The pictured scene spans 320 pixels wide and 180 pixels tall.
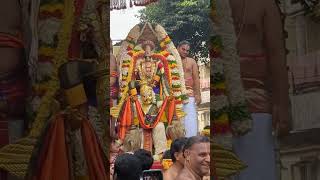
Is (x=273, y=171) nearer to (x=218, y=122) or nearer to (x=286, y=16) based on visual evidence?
(x=218, y=122)

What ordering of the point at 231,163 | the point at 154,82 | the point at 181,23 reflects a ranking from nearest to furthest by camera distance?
the point at 231,163, the point at 154,82, the point at 181,23

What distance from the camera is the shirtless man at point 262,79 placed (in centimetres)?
354

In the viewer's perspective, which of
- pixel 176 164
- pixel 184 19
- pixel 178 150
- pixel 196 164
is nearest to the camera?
pixel 196 164

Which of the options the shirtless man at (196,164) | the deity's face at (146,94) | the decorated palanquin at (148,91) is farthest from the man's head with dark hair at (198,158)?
the deity's face at (146,94)

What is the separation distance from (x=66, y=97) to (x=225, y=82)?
0.96m

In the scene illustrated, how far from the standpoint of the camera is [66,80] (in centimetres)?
353

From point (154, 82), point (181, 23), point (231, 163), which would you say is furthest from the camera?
point (181, 23)

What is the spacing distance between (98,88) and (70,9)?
20.0 inches

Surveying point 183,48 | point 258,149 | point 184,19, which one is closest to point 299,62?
point 258,149

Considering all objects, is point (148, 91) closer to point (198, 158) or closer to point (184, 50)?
point (184, 50)

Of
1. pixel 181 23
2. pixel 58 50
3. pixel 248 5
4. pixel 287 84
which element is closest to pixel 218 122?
pixel 287 84

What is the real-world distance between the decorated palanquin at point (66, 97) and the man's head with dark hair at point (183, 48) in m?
6.76

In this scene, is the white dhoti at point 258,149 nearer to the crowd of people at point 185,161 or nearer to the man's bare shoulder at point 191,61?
the crowd of people at point 185,161

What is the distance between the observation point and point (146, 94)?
388 inches
